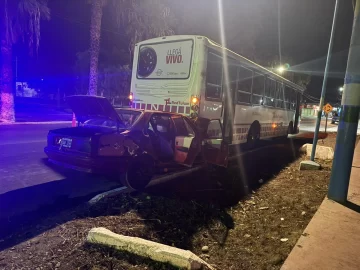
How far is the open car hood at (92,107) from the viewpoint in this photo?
5.15 m

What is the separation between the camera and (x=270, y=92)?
1316 cm

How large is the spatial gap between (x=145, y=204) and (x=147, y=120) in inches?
65.0

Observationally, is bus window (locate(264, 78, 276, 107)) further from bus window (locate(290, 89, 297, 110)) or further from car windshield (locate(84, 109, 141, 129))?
car windshield (locate(84, 109, 141, 129))

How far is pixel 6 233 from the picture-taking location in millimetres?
3709

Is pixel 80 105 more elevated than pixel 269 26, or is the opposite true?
pixel 269 26

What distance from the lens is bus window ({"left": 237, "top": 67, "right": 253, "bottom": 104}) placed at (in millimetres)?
10195

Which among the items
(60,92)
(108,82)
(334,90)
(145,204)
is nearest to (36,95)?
(60,92)

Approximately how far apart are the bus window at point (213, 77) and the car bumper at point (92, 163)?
4106mm

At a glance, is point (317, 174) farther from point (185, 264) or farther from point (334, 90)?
point (334, 90)

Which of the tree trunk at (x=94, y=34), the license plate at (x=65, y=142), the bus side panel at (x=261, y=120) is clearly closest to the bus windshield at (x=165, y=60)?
the bus side panel at (x=261, y=120)

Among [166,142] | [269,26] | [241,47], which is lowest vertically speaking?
[166,142]

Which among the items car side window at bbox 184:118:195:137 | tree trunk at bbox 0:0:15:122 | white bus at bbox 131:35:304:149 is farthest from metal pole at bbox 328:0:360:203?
tree trunk at bbox 0:0:15:122

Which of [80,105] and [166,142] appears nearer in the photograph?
[80,105]

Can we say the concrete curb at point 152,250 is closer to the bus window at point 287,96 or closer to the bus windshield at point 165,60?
the bus windshield at point 165,60
